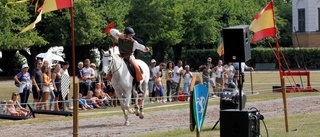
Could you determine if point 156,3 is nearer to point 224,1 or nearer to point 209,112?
point 224,1

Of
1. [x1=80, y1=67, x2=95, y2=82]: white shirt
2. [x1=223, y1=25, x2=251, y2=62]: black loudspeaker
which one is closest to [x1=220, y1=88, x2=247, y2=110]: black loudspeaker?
[x1=223, y1=25, x2=251, y2=62]: black loudspeaker

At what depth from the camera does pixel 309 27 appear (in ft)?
254

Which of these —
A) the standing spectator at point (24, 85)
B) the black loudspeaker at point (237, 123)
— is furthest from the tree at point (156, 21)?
the black loudspeaker at point (237, 123)

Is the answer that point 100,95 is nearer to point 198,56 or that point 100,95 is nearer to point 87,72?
point 87,72

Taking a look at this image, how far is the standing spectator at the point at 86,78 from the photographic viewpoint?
27.4 metres

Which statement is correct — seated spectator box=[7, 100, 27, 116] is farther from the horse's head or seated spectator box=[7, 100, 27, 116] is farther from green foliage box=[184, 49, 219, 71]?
green foliage box=[184, 49, 219, 71]

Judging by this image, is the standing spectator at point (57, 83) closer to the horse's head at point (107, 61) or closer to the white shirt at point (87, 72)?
the white shirt at point (87, 72)

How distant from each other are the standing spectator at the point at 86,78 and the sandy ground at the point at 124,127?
4.35 meters

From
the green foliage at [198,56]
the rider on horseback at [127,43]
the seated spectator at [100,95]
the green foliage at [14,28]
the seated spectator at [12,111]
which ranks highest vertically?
the green foliage at [14,28]

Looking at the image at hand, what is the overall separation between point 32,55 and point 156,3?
1445cm

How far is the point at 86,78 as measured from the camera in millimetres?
27453

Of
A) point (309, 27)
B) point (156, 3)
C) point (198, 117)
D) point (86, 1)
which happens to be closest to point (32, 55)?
point (86, 1)

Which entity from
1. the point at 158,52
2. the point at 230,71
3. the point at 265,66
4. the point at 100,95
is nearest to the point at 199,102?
the point at 100,95

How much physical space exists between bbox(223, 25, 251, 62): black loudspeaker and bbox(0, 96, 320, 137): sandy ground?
4283 mm
